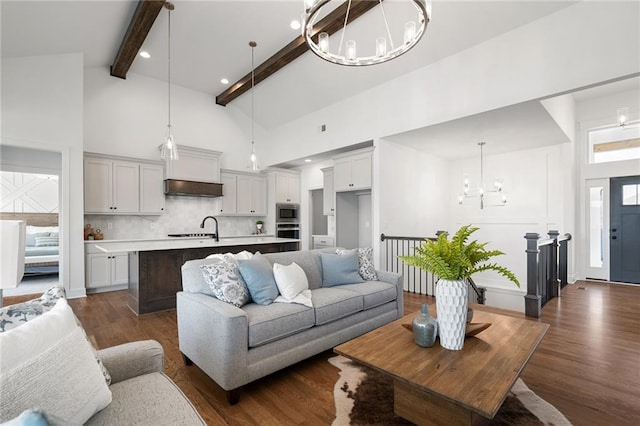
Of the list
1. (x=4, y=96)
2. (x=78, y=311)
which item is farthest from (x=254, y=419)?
(x=4, y=96)

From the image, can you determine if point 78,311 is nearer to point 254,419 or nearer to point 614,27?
point 254,419

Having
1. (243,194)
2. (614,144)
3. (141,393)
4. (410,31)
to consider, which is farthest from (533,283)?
(243,194)

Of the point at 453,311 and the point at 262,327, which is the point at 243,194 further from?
the point at 453,311

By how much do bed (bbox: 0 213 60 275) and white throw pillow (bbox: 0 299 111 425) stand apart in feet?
22.3

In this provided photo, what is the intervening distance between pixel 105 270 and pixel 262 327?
453cm

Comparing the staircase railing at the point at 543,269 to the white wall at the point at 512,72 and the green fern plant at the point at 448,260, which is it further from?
the green fern plant at the point at 448,260

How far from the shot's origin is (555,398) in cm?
207

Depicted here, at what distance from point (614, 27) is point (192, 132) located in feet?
22.7

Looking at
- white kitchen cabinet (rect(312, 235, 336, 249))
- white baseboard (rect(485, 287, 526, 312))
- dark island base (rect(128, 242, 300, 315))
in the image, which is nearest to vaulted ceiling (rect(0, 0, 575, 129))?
white kitchen cabinet (rect(312, 235, 336, 249))

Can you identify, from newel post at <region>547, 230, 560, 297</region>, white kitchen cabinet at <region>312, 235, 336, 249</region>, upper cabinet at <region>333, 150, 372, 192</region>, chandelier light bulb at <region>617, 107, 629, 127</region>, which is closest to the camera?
newel post at <region>547, 230, 560, 297</region>

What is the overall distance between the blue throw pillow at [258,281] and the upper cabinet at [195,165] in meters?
4.22

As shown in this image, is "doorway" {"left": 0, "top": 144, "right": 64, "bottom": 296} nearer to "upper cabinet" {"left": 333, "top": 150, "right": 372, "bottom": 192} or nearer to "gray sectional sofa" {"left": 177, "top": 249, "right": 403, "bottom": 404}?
"gray sectional sofa" {"left": 177, "top": 249, "right": 403, "bottom": 404}

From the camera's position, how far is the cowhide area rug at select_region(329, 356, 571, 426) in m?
1.83

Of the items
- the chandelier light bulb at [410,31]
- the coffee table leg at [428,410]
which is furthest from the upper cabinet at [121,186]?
the coffee table leg at [428,410]
